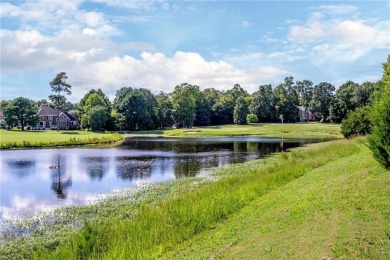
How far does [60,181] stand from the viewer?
25391 millimetres

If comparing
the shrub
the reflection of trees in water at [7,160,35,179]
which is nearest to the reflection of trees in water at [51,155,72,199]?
the reflection of trees in water at [7,160,35,179]

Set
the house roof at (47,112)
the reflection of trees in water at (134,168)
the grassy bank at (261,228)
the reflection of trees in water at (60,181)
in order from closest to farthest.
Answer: the grassy bank at (261,228)
the reflection of trees in water at (60,181)
the reflection of trees in water at (134,168)
the house roof at (47,112)

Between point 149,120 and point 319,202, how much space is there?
105 meters

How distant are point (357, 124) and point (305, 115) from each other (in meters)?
107

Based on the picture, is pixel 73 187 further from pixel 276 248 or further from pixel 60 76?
pixel 60 76

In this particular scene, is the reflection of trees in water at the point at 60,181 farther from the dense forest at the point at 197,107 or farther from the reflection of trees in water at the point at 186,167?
the dense forest at the point at 197,107

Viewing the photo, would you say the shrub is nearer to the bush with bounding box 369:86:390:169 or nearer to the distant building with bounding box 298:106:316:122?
the bush with bounding box 369:86:390:169

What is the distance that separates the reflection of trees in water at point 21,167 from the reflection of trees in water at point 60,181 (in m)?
1.93

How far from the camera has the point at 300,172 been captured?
19.5 meters

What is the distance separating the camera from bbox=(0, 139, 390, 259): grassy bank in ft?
26.7

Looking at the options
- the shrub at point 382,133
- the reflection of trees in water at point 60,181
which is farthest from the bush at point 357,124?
the reflection of trees in water at point 60,181

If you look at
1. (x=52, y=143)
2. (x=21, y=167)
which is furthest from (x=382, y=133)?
(x=52, y=143)

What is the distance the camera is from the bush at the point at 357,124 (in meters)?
39.2

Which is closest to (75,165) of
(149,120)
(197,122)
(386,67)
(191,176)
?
(191,176)
